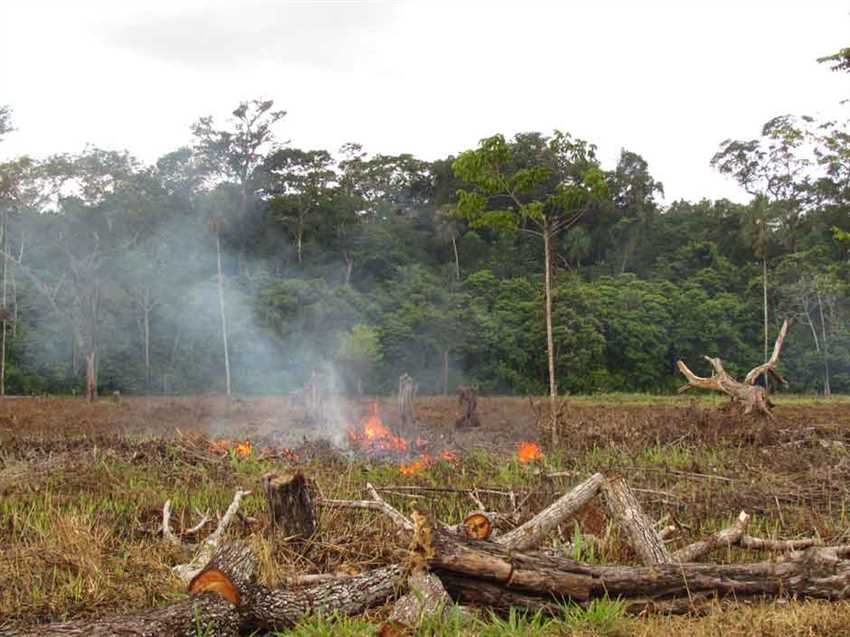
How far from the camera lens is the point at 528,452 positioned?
10.5m

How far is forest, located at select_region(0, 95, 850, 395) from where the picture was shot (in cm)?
3388

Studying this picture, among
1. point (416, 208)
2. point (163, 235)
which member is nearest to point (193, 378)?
point (163, 235)

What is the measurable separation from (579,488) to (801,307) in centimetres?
4016

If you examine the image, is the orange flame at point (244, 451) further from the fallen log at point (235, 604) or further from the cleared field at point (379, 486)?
the fallen log at point (235, 604)

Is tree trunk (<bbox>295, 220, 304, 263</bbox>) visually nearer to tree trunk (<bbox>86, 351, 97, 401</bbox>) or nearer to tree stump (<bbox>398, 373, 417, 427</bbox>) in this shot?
tree trunk (<bbox>86, 351, 97, 401</bbox>)

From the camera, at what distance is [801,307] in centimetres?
4078

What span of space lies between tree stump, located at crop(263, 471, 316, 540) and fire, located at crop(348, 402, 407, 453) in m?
5.79

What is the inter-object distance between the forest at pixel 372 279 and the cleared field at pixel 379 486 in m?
17.6

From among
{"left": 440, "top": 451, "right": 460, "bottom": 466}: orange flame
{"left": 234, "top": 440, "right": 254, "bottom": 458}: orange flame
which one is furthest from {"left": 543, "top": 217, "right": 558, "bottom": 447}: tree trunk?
{"left": 234, "top": 440, "right": 254, "bottom": 458}: orange flame

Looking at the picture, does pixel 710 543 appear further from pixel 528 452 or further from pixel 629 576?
pixel 528 452

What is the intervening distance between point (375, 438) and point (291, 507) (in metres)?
6.72

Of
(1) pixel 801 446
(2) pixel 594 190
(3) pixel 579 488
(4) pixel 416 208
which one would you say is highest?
(4) pixel 416 208

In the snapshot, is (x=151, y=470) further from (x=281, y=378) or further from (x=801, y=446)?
(x=281, y=378)

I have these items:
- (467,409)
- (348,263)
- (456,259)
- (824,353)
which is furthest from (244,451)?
(824,353)
